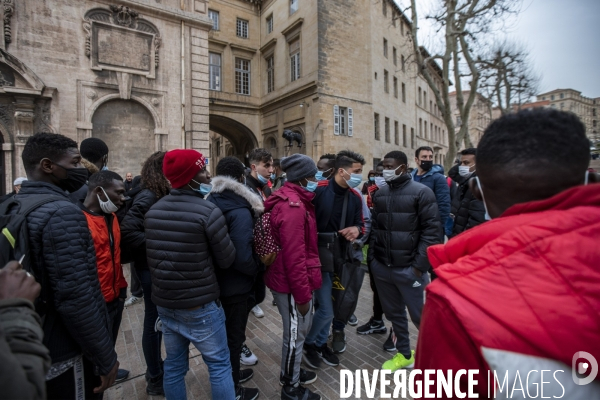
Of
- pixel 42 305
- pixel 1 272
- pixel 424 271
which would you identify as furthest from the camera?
pixel 424 271

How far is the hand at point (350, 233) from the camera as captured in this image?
347cm

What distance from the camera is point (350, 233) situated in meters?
3.48

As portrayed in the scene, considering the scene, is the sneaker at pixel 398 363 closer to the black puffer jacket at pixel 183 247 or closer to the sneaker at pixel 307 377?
the sneaker at pixel 307 377

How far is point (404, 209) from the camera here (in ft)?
10.9

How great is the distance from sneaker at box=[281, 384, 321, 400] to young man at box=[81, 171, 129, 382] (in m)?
1.55

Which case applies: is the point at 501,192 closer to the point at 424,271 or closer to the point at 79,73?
the point at 424,271

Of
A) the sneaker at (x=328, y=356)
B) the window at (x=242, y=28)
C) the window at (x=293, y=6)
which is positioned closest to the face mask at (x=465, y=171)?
the sneaker at (x=328, y=356)

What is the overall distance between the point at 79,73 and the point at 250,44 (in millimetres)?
15296

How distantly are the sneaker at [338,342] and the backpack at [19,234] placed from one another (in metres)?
2.94

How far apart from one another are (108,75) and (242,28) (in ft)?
48.9

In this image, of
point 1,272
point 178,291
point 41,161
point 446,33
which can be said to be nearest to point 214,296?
point 178,291

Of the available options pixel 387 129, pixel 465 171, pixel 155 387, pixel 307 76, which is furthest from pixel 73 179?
pixel 387 129

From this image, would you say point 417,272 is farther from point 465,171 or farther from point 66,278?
point 66,278

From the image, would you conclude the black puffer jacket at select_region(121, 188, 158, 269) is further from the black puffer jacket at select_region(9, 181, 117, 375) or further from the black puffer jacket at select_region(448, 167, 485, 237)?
the black puffer jacket at select_region(448, 167, 485, 237)
